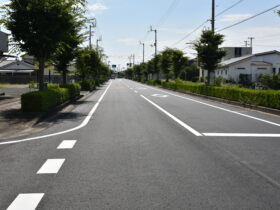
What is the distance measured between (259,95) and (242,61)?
44.4 m

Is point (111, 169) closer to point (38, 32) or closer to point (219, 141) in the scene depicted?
point (219, 141)

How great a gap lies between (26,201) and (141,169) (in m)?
1.99

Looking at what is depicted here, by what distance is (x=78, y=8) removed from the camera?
15719 millimetres

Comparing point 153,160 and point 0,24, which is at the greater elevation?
point 0,24

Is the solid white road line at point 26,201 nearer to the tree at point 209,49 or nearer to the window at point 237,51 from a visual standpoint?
the tree at point 209,49

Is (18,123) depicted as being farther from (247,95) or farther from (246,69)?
(246,69)

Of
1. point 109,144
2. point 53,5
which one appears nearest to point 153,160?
point 109,144

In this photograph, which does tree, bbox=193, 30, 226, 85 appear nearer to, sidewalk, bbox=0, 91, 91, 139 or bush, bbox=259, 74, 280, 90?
bush, bbox=259, 74, 280, 90

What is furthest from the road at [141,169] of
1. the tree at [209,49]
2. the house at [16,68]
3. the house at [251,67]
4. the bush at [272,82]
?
the house at [16,68]

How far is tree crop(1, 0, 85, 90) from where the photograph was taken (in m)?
14.1

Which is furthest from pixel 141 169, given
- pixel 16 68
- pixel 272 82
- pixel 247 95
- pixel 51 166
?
pixel 16 68

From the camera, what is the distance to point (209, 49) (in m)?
28.5

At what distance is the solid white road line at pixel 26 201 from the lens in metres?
3.62

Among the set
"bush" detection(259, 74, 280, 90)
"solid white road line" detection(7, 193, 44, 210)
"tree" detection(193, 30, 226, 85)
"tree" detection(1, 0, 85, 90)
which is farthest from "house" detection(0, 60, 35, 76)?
"solid white road line" detection(7, 193, 44, 210)
